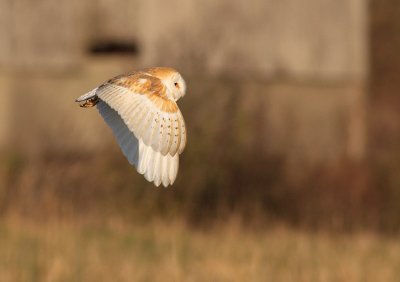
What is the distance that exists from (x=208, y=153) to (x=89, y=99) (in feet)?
29.6

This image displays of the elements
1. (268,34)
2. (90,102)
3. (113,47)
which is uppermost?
(90,102)

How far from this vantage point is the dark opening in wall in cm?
1644

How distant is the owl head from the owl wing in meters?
0.02

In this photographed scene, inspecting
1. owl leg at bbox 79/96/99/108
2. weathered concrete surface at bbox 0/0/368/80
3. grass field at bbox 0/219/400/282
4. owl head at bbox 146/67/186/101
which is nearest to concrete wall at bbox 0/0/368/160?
weathered concrete surface at bbox 0/0/368/80

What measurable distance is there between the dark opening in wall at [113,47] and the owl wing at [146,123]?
12932 mm

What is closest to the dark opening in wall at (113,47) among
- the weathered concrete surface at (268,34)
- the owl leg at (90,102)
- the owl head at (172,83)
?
the weathered concrete surface at (268,34)

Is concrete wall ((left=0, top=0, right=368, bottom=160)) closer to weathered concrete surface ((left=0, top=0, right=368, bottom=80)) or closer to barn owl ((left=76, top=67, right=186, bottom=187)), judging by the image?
weathered concrete surface ((left=0, top=0, right=368, bottom=80))

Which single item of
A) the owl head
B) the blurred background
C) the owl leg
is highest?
the owl head

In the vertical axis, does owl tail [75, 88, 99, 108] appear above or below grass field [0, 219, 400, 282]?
above

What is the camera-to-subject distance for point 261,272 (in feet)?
27.1

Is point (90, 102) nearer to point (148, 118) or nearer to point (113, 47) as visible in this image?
point (148, 118)

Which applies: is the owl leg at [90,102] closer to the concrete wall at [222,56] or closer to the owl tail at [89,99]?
the owl tail at [89,99]

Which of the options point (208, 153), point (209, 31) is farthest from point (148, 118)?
point (209, 31)

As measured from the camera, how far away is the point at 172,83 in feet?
11.6
